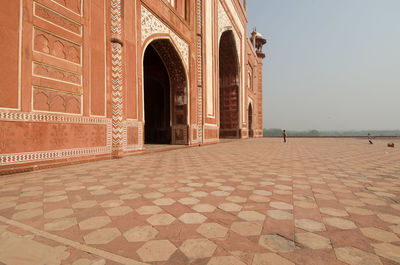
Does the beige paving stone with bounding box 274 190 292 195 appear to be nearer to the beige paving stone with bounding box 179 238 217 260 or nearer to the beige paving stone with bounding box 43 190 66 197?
the beige paving stone with bounding box 179 238 217 260

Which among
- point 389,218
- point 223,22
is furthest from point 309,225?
point 223,22

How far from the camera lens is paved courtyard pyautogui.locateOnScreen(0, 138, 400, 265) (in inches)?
43.5

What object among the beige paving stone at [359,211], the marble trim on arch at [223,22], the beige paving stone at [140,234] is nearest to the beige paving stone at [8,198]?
the beige paving stone at [140,234]

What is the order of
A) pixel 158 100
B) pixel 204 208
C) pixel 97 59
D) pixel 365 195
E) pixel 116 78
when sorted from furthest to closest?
pixel 158 100 → pixel 116 78 → pixel 97 59 → pixel 365 195 → pixel 204 208

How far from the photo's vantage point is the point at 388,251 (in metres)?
1.13

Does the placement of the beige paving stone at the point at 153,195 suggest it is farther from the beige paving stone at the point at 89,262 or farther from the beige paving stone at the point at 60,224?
the beige paving stone at the point at 89,262

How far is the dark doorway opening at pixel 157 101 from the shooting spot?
11148mm

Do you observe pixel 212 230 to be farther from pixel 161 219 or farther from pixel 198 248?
pixel 161 219

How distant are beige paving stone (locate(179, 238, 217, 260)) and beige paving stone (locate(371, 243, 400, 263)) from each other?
0.89 m

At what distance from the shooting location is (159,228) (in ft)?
4.62

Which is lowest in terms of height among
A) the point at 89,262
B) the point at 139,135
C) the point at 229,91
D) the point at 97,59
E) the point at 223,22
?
the point at 89,262

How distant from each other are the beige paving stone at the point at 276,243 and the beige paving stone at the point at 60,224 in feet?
4.27

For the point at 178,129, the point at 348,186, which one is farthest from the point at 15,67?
the point at 178,129

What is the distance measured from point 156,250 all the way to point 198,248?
233mm
